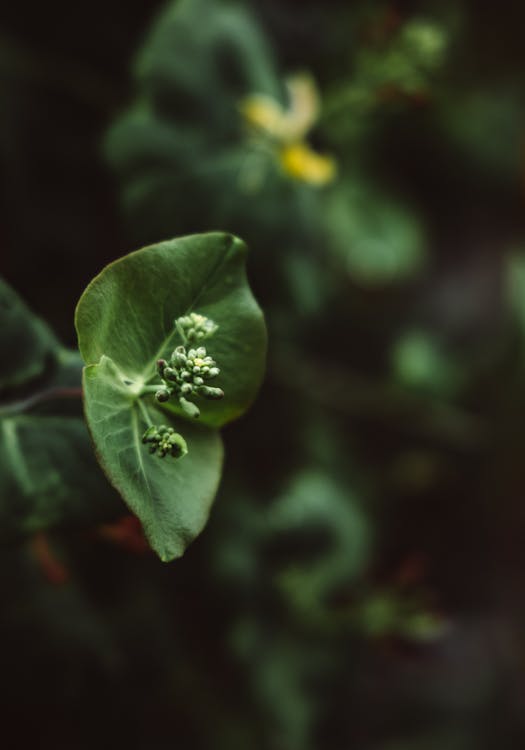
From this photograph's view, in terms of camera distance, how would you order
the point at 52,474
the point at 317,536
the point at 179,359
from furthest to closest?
the point at 317,536, the point at 52,474, the point at 179,359

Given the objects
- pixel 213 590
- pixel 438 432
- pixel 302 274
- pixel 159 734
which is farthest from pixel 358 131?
pixel 159 734

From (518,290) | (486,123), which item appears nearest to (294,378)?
(518,290)

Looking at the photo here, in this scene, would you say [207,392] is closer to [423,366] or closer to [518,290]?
[423,366]

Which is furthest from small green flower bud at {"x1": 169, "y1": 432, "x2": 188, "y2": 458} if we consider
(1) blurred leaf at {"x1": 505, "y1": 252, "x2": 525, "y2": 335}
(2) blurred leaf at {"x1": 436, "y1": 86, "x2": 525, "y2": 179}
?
(2) blurred leaf at {"x1": 436, "y1": 86, "x2": 525, "y2": 179}

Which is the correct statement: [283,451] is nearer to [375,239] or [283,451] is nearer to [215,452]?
[375,239]

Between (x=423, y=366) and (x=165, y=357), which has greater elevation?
(x=165, y=357)

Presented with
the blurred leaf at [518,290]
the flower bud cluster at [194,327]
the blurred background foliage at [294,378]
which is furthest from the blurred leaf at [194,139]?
the blurred leaf at [518,290]
